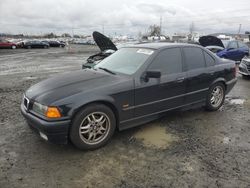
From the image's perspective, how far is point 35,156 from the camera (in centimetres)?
375

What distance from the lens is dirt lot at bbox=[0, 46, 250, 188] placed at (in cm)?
319

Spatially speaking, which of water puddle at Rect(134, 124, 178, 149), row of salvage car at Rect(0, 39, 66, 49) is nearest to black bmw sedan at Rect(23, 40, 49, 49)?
row of salvage car at Rect(0, 39, 66, 49)

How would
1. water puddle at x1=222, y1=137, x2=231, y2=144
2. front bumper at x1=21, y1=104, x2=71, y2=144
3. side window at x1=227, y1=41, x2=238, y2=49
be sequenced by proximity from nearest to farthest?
front bumper at x1=21, y1=104, x2=71, y2=144 → water puddle at x1=222, y1=137, x2=231, y2=144 → side window at x1=227, y1=41, x2=238, y2=49

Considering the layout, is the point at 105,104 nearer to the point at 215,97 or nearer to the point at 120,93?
the point at 120,93

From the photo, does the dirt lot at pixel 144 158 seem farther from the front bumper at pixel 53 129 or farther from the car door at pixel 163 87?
the car door at pixel 163 87

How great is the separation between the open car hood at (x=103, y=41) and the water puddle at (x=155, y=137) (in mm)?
6146

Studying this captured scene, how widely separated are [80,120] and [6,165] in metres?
1.16

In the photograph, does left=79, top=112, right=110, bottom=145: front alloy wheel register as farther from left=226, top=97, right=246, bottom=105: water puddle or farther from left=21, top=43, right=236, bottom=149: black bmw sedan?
left=226, top=97, right=246, bottom=105: water puddle

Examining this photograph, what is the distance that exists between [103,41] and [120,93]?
23.2 ft

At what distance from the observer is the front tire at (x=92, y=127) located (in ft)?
12.2

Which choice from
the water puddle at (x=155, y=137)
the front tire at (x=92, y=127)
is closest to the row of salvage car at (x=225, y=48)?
the water puddle at (x=155, y=137)

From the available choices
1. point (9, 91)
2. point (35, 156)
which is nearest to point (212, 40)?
point (9, 91)

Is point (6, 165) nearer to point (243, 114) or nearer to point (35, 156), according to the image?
point (35, 156)

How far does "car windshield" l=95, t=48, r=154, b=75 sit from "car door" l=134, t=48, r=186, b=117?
0.71ft
